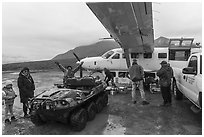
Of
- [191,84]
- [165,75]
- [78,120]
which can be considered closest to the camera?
[78,120]

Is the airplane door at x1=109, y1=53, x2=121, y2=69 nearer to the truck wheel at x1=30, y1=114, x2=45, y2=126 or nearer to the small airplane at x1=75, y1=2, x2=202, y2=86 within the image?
the small airplane at x1=75, y1=2, x2=202, y2=86

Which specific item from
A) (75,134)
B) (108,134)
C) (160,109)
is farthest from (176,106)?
(75,134)

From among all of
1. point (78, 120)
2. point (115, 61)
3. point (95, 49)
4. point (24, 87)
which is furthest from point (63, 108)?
point (95, 49)

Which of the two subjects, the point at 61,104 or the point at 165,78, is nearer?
the point at 61,104

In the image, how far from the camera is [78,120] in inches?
188

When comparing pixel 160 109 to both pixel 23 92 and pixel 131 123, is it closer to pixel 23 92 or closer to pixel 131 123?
pixel 131 123

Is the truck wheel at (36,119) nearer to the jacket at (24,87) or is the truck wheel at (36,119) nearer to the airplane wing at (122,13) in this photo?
the jacket at (24,87)

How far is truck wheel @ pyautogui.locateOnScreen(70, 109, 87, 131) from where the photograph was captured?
15.5 feet

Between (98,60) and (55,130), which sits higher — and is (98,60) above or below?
above

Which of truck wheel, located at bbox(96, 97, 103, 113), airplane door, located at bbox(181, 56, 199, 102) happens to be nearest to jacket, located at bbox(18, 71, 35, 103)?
truck wheel, located at bbox(96, 97, 103, 113)

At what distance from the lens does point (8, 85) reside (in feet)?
18.4

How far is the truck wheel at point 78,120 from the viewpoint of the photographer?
186 inches

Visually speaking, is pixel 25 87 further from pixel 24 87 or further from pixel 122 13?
pixel 122 13

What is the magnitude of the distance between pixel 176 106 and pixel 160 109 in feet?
2.59
